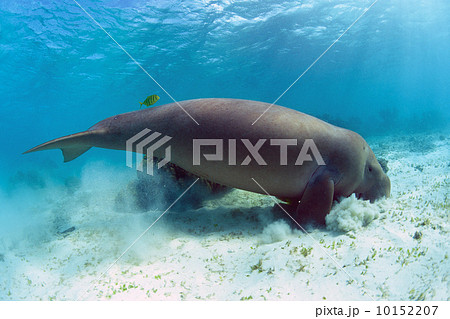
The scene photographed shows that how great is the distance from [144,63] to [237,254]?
26.4 m

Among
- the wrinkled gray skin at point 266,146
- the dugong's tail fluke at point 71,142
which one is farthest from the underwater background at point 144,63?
the dugong's tail fluke at point 71,142

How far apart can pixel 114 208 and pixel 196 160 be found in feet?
9.93

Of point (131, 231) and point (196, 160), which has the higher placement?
point (196, 160)

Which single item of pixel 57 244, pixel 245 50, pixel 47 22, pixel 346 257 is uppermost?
pixel 47 22

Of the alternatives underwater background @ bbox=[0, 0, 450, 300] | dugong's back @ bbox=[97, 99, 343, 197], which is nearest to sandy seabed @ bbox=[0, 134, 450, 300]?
underwater background @ bbox=[0, 0, 450, 300]

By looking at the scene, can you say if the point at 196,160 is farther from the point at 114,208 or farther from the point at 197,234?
the point at 114,208

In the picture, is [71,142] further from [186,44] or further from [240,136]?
[186,44]

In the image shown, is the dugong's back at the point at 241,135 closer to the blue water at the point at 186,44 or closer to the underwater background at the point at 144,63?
the underwater background at the point at 144,63

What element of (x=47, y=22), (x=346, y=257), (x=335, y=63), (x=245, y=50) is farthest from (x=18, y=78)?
(x=335, y=63)

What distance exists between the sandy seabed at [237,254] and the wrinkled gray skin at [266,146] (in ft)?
1.37

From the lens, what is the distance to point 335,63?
38531mm

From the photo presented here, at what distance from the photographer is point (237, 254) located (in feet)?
10.7
